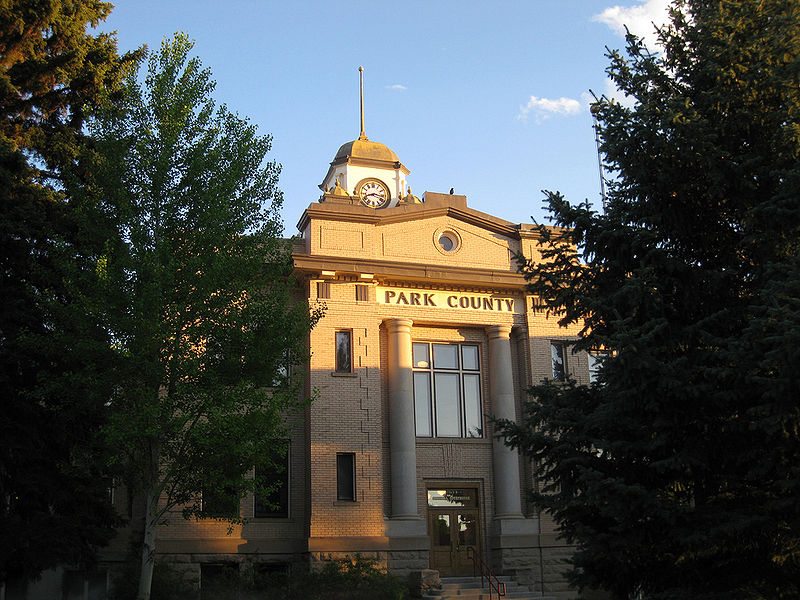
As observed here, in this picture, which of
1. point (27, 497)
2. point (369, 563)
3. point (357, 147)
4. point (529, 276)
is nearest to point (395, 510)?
point (369, 563)

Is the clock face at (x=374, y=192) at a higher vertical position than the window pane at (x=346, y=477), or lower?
higher

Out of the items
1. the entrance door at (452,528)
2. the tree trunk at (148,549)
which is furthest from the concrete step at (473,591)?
the tree trunk at (148,549)

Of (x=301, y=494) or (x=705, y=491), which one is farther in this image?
(x=301, y=494)

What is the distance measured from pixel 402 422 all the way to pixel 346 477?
2.29m

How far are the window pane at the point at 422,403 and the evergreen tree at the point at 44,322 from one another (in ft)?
31.7

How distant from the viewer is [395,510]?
23.1 m

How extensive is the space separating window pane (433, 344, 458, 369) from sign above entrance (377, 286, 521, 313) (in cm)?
135

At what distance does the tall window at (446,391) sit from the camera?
25.0 metres

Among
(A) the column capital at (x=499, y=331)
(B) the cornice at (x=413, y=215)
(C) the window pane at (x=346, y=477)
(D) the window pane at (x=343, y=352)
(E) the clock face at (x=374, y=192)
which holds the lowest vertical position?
(C) the window pane at (x=346, y=477)

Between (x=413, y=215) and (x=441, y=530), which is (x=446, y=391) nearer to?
(x=441, y=530)

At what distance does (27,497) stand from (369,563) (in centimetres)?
868

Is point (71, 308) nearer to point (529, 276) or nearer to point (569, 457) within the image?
point (529, 276)

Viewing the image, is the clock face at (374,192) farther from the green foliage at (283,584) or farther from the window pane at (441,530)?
the green foliage at (283,584)

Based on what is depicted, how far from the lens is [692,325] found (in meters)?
11.8
